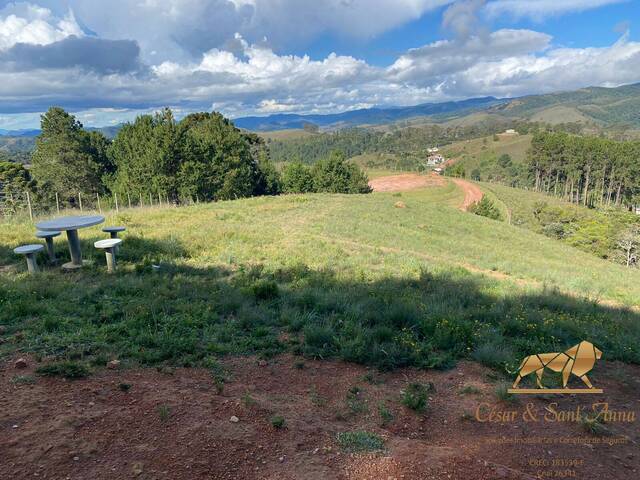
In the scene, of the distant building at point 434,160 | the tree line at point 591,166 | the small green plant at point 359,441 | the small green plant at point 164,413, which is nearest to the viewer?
the small green plant at point 359,441

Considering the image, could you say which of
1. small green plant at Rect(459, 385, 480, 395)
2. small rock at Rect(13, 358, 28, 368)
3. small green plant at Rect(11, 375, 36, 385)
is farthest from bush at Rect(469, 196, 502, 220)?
small green plant at Rect(11, 375, 36, 385)

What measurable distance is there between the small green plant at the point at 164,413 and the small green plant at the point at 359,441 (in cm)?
169

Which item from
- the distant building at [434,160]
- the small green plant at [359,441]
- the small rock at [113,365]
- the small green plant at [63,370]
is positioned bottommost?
the distant building at [434,160]

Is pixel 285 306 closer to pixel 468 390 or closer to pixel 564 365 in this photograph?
pixel 468 390

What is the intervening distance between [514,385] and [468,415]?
0.94m

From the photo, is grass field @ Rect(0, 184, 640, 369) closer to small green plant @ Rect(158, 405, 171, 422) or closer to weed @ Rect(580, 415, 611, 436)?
small green plant @ Rect(158, 405, 171, 422)

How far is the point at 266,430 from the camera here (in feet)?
12.3

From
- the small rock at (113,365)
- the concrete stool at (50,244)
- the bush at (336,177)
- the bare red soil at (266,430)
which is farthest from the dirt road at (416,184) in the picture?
the small rock at (113,365)

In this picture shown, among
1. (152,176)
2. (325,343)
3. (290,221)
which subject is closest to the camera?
(325,343)

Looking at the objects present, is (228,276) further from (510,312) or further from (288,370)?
(510,312)

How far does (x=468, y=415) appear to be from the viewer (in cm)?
418

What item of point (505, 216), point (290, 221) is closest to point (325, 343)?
point (290, 221)

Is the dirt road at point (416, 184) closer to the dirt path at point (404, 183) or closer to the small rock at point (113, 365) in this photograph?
the dirt path at point (404, 183)

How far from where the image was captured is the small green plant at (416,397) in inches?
168
